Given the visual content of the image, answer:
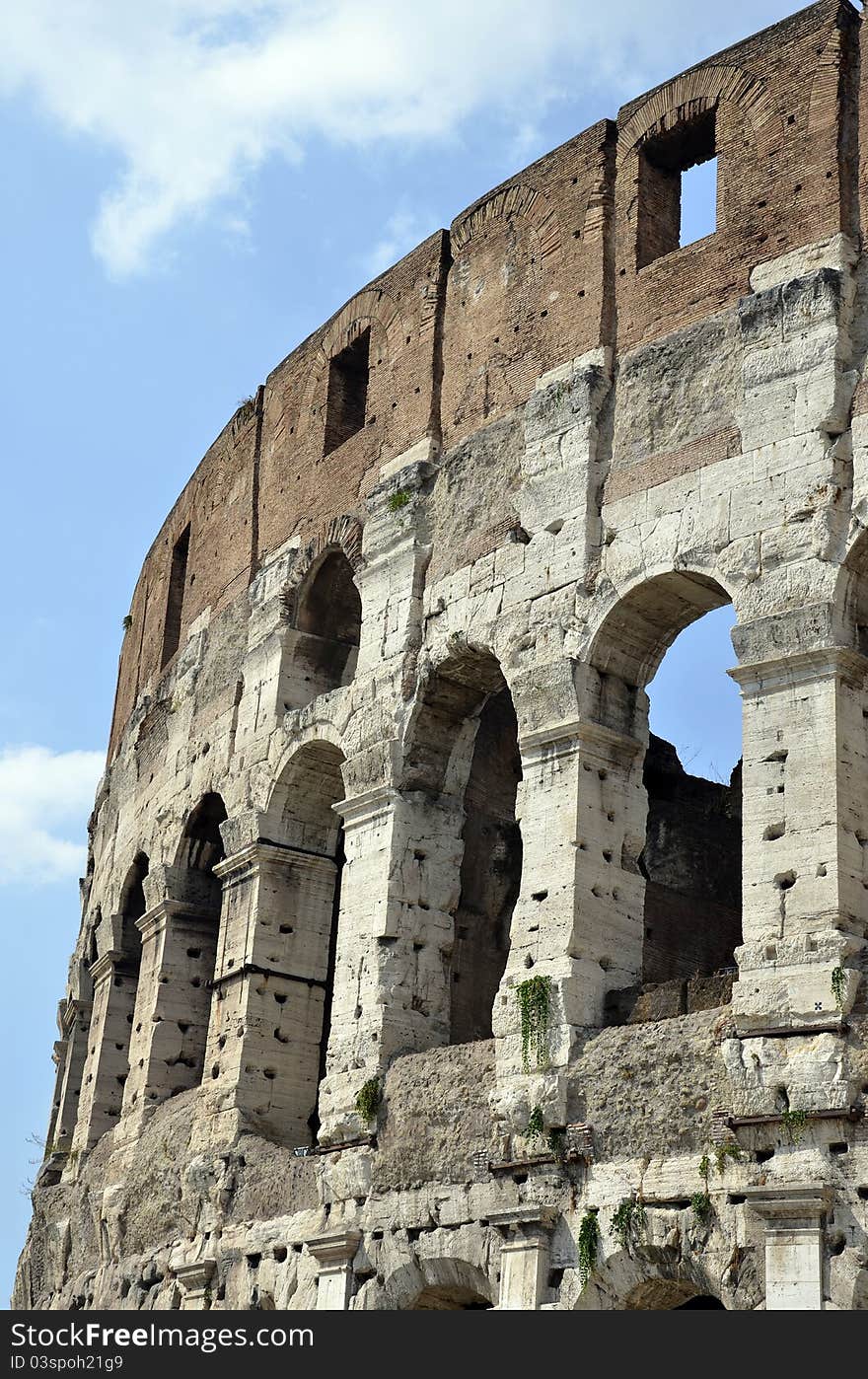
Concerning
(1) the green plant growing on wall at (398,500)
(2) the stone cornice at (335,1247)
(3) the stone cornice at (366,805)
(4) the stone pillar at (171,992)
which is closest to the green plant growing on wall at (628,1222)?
(2) the stone cornice at (335,1247)

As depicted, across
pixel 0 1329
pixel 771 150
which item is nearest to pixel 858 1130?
pixel 0 1329

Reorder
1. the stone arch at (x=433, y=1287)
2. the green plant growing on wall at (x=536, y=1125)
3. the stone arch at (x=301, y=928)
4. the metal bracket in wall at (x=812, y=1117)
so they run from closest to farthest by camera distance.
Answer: the metal bracket in wall at (x=812, y=1117)
the green plant growing on wall at (x=536, y=1125)
the stone arch at (x=433, y=1287)
the stone arch at (x=301, y=928)

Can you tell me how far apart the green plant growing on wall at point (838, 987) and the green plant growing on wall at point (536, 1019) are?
2252 millimetres

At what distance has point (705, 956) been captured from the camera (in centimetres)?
1728

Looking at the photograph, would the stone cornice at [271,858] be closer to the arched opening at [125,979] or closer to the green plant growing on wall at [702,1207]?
the arched opening at [125,979]

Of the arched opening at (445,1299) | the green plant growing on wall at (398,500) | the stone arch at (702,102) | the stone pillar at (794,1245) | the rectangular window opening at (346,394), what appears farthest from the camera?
the rectangular window opening at (346,394)

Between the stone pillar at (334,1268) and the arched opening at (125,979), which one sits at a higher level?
the arched opening at (125,979)

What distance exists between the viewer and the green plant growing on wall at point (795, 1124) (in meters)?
10.8

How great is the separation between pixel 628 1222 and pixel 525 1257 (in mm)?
860

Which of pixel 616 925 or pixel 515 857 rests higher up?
pixel 515 857

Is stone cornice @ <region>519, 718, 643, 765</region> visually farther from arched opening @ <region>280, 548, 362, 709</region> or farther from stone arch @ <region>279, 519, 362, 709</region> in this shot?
arched opening @ <region>280, 548, 362, 709</region>

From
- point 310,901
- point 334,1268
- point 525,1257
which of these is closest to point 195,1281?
point 334,1268

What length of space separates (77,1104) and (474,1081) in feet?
28.9

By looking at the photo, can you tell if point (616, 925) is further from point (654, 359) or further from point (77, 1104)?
point (77, 1104)
